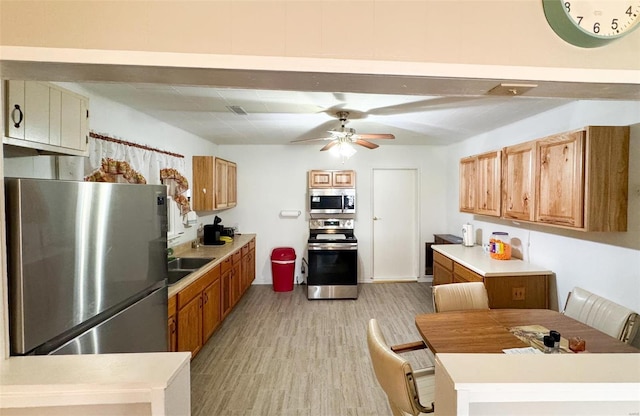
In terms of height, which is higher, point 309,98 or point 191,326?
point 309,98

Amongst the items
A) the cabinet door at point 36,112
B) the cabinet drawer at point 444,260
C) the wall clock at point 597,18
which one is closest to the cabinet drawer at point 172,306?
the cabinet door at point 36,112

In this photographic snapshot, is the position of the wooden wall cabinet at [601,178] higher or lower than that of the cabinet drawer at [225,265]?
higher

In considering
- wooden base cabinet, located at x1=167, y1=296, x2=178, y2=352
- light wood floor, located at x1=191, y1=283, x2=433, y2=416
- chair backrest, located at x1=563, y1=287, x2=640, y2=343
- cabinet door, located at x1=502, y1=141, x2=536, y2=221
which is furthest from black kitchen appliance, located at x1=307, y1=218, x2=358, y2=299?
chair backrest, located at x1=563, y1=287, x2=640, y2=343

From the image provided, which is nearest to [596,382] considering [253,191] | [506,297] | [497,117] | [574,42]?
[574,42]

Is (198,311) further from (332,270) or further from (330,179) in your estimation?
(330,179)

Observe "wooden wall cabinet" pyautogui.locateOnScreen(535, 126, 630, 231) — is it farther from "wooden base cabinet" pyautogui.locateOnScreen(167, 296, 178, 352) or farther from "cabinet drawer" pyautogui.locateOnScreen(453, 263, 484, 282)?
"wooden base cabinet" pyautogui.locateOnScreen(167, 296, 178, 352)

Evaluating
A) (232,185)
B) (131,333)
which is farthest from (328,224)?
(131,333)

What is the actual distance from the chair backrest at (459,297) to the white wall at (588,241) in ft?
2.90

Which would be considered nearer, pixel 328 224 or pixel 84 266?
pixel 84 266

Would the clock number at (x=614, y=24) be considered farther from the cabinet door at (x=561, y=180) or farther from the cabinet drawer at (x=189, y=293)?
the cabinet drawer at (x=189, y=293)

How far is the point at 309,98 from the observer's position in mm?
2607

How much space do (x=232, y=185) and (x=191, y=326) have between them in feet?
8.86

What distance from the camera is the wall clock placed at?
950 mm

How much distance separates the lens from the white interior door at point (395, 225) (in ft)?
17.6
